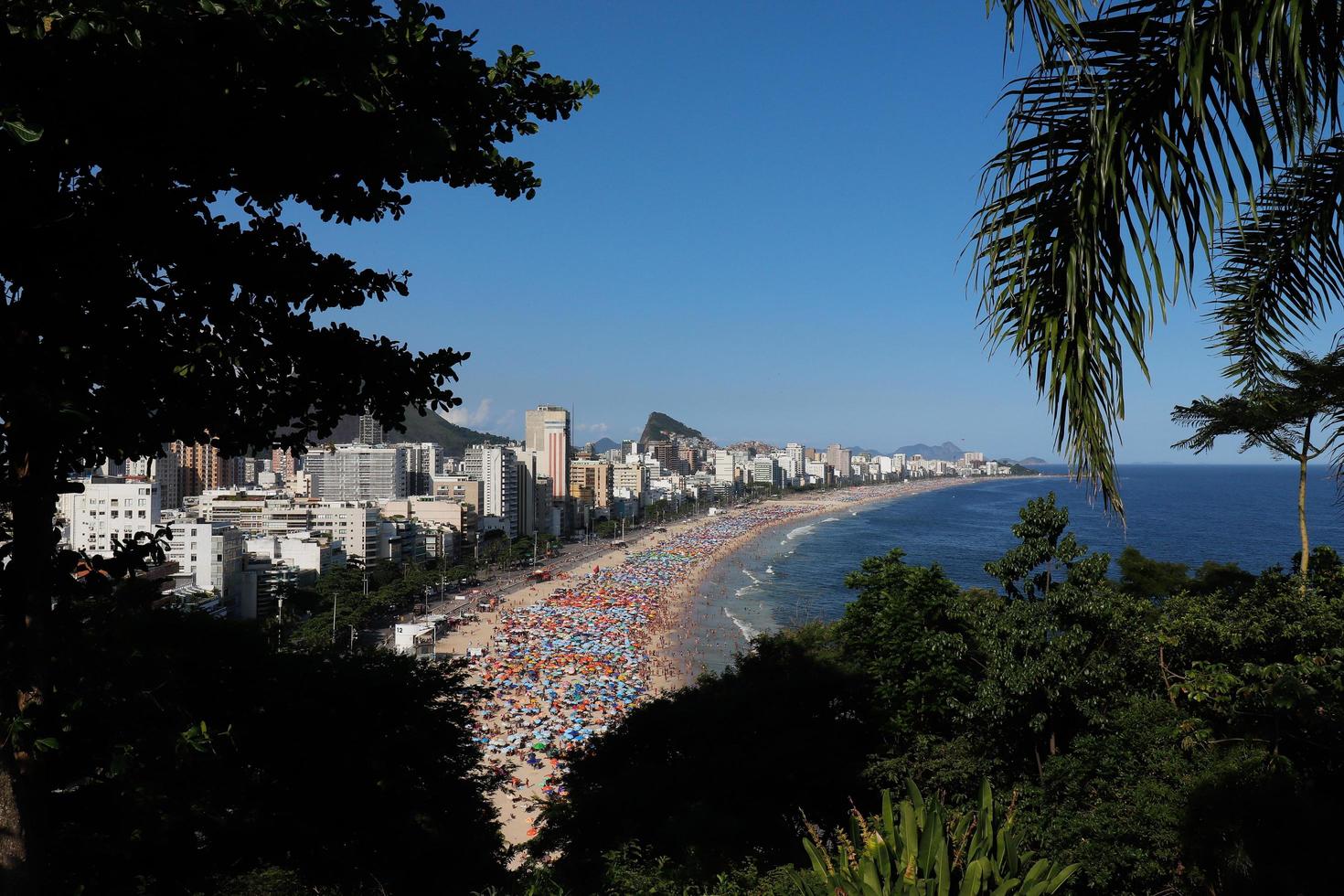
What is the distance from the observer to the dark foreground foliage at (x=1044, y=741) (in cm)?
466

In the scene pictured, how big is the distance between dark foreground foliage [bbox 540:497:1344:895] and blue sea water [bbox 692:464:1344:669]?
606cm

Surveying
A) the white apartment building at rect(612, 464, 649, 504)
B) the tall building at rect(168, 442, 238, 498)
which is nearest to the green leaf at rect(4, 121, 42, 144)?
the tall building at rect(168, 442, 238, 498)

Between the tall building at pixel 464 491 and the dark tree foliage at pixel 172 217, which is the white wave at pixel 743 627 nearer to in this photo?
the dark tree foliage at pixel 172 217

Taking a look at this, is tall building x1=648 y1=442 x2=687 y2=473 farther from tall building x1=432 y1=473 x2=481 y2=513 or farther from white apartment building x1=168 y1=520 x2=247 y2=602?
white apartment building x1=168 y1=520 x2=247 y2=602

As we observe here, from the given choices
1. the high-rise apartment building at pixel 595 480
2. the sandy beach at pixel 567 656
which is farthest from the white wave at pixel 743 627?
the high-rise apartment building at pixel 595 480

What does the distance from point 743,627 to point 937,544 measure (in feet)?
78.3

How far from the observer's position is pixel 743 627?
27.1 meters

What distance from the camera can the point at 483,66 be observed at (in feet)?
6.09

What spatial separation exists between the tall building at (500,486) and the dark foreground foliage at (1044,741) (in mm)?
42718

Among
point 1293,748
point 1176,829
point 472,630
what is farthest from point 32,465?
point 472,630

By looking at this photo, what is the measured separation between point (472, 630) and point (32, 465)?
83.3 feet

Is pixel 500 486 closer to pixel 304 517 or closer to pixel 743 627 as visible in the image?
pixel 304 517

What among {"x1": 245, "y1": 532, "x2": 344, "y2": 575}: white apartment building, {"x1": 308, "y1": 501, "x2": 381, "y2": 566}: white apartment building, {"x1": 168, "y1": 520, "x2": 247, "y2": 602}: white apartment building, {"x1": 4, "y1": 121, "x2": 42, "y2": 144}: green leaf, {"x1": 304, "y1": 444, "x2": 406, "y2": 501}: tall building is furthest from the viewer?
{"x1": 304, "y1": 444, "x2": 406, "y2": 501}: tall building

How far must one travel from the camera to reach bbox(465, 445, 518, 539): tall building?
5119 centimetres
